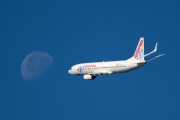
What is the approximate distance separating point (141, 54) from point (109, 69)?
10.5m

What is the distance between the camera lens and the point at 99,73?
200 m

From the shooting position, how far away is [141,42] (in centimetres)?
19600

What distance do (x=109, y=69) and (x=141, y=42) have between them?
12331mm

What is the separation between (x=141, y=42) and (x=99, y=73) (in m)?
15.8

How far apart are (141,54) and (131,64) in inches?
166

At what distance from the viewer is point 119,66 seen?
19538cm

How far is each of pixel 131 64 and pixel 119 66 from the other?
148 inches

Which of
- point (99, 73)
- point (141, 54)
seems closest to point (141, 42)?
point (141, 54)

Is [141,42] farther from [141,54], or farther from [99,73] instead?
[99,73]

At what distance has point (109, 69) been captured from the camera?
645 ft

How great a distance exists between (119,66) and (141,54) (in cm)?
734
